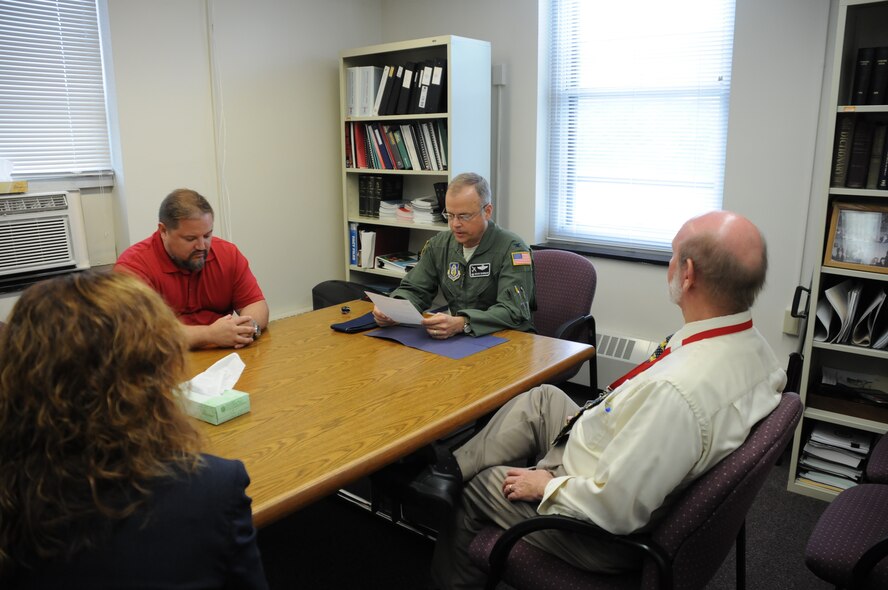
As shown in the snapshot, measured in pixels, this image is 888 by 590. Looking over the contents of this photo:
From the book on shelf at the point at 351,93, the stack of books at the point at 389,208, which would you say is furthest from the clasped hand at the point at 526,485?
the book on shelf at the point at 351,93

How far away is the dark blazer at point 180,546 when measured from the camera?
34.6 inches

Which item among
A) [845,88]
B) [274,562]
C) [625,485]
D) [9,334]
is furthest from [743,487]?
[845,88]

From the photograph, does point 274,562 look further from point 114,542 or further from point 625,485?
point 114,542

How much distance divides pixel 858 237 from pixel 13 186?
3452mm

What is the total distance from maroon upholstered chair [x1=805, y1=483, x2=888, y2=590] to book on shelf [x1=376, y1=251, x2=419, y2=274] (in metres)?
2.69

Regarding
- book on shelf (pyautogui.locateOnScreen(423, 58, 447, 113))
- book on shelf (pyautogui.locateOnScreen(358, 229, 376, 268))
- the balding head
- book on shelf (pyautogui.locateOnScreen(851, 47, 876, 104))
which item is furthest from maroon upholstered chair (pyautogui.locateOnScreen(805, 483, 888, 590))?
book on shelf (pyautogui.locateOnScreen(358, 229, 376, 268))

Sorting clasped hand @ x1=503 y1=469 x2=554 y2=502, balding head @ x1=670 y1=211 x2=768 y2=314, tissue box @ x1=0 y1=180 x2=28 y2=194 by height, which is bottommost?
clasped hand @ x1=503 y1=469 x2=554 y2=502

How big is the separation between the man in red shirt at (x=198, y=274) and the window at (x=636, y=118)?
2073 millimetres

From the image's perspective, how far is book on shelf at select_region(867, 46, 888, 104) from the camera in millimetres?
2439

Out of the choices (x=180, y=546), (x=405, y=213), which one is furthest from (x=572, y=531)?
(x=405, y=213)

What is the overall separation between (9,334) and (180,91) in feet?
9.46

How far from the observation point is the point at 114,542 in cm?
88

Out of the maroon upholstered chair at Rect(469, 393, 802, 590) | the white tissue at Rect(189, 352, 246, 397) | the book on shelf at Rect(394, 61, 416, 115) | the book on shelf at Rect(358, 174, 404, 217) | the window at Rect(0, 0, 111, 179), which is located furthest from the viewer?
the book on shelf at Rect(358, 174, 404, 217)

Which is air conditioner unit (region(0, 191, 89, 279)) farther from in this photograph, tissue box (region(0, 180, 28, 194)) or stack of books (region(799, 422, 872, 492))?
stack of books (region(799, 422, 872, 492))
